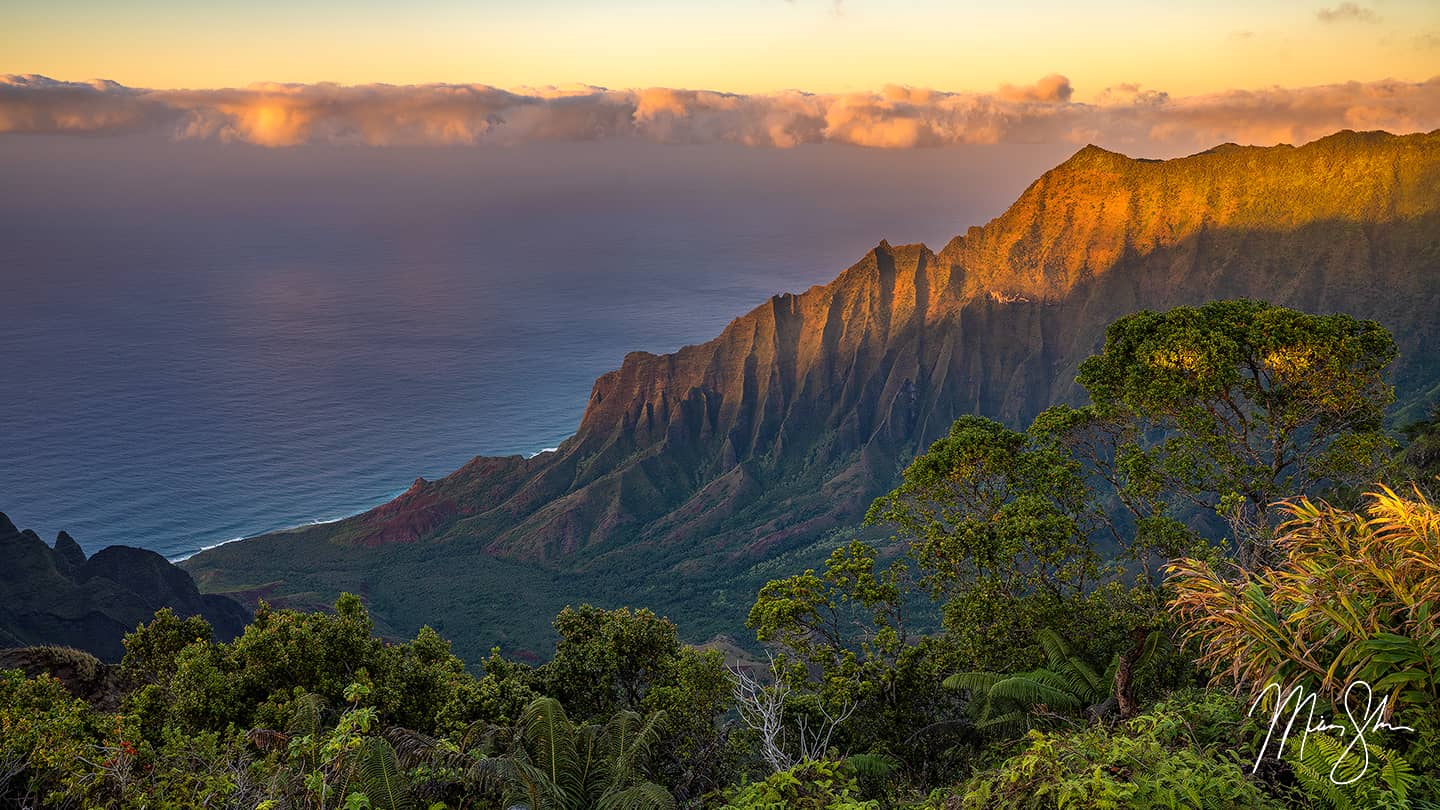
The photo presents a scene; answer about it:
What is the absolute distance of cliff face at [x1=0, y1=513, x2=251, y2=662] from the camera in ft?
197

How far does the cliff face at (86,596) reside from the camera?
197ft

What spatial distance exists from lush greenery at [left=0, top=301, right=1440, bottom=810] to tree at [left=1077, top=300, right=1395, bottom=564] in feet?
0.31

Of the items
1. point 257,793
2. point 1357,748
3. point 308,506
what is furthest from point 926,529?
point 308,506

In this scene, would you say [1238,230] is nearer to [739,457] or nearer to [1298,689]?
[739,457]

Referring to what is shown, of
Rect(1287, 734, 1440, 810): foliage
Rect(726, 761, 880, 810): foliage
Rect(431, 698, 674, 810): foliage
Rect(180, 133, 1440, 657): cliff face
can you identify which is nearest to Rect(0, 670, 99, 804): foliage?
Rect(431, 698, 674, 810): foliage

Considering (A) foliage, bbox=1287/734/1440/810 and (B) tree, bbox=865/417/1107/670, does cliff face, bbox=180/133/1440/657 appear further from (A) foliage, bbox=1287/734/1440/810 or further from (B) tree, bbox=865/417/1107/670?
(A) foliage, bbox=1287/734/1440/810

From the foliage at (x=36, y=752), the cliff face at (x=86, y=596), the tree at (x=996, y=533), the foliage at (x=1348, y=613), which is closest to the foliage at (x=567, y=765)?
the foliage at (x=36, y=752)

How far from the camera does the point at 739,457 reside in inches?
4961

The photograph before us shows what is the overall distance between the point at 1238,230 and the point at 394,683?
11536 cm

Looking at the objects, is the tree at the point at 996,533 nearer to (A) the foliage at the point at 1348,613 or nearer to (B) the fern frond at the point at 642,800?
(A) the foliage at the point at 1348,613

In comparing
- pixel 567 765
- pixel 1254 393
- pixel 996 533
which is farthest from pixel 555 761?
pixel 1254 393
